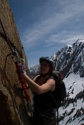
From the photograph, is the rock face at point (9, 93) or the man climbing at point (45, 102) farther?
the man climbing at point (45, 102)

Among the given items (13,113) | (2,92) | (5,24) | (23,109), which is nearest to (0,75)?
(2,92)

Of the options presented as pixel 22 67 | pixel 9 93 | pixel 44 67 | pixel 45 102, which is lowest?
pixel 45 102

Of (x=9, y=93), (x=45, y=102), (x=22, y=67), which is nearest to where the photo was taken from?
(x=22, y=67)

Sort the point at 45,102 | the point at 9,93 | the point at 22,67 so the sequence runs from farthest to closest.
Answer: the point at 45,102 → the point at 9,93 → the point at 22,67

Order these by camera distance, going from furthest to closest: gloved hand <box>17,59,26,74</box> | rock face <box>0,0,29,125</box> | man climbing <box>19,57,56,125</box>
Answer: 1. man climbing <box>19,57,56,125</box>
2. rock face <box>0,0,29,125</box>
3. gloved hand <box>17,59,26,74</box>

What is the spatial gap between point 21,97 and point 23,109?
382mm

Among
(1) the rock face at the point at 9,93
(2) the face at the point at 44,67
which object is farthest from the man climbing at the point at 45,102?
(1) the rock face at the point at 9,93

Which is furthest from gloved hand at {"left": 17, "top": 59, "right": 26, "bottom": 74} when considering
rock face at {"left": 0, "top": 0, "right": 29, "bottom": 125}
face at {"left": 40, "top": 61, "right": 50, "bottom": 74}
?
face at {"left": 40, "top": 61, "right": 50, "bottom": 74}

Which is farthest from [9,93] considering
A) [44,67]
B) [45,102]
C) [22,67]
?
[44,67]

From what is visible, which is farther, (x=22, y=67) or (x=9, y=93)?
(x=9, y=93)

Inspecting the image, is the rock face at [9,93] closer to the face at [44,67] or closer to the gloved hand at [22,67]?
the gloved hand at [22,67]

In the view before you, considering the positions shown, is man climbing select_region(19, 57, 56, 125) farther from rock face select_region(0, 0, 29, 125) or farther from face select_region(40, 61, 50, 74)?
rock face select_region(0, 0, 29, 125)

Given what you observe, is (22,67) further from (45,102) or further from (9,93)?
(45,102)

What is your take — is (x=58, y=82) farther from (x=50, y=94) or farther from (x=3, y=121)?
(x=3, y=121)
